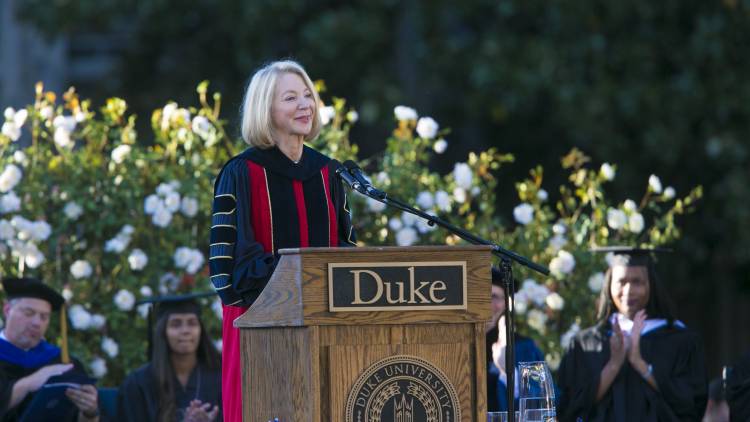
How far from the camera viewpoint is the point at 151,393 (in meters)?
8.34

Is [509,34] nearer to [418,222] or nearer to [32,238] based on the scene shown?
[418,222]

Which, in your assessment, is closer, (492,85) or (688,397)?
(688,397)

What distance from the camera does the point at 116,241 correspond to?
9195mm

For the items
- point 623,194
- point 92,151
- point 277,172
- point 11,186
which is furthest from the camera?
point 623,194

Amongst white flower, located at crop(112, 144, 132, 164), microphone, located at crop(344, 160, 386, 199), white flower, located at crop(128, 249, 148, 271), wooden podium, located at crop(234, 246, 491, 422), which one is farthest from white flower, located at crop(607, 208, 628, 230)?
wooden podium, located at crop(234, 246, 491, 422)

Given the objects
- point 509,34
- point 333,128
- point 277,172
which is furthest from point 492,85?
point 277,172

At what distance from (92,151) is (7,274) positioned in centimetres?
95

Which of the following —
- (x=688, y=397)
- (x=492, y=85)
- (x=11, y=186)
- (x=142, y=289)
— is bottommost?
(x=688, y=397)

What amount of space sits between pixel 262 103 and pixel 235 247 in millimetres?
488

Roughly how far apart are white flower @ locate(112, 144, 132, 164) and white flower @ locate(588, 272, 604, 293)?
2938 millimetres

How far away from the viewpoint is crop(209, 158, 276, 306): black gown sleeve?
4891 millimetres

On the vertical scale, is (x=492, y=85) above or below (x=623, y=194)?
above

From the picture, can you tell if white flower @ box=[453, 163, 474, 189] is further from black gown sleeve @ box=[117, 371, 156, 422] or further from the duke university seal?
the duke university seal

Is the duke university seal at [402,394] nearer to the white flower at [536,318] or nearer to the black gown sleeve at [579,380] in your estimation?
the black gown sleeve at [579,380]
